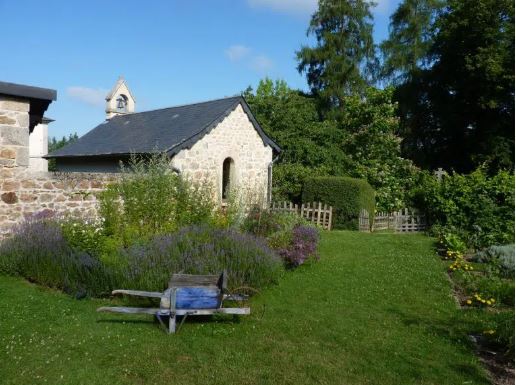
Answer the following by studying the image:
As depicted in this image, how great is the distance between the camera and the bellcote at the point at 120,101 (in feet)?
77.3

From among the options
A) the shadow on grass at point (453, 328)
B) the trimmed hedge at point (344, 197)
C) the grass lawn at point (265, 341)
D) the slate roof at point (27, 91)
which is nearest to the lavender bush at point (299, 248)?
the grass lawn at point (265, 341)

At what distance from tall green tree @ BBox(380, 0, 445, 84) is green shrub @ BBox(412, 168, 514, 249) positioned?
1534 cm

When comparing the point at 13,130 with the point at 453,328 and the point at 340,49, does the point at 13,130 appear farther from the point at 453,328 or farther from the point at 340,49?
the point at 340,49

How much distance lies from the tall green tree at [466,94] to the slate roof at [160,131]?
457 inches

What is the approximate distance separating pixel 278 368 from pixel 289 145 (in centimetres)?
1847

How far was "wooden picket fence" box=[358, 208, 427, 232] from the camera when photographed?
16.4 meters

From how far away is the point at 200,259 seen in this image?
7.37 metres

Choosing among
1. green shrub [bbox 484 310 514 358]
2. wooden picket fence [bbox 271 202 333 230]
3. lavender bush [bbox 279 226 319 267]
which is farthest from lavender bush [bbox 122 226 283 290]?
wooden picket fence [bbox 271 202 333 230]

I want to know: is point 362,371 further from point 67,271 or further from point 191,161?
point 191,161

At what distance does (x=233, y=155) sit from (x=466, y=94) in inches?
575

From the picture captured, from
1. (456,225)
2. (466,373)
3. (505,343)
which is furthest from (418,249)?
(466,373)

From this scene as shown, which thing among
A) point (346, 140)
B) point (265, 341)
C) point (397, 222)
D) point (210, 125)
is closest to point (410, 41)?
point (346, 140)

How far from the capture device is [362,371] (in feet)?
15.4

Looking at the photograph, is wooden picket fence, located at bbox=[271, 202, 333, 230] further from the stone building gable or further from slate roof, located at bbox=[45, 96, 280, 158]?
slate roof, located at bbox=[45, 96, 280, 158]
